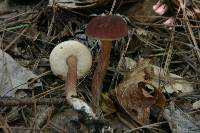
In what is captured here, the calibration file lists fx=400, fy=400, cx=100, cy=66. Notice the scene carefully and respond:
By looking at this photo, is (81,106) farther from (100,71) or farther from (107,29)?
(107,29)

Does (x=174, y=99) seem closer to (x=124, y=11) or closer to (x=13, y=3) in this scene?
(x=124, y=11)

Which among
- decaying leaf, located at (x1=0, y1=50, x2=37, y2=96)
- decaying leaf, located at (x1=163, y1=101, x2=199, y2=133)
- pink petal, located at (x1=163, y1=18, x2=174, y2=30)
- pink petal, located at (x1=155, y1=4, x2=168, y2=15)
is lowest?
decaying leaf, located at (x1=163, y1=101, x2=199, y2=133)

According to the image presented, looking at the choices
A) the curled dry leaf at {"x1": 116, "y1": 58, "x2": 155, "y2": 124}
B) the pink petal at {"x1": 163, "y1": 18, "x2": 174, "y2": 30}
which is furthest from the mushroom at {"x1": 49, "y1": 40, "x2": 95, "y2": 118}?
the pink petal at {"x1": 163, "y1": 18, "x2": 174, "y2": 30}

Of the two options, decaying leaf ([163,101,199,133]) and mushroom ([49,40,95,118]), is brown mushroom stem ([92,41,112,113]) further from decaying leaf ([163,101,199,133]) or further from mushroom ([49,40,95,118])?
Result: decaying leaf ([163,101,199,133])

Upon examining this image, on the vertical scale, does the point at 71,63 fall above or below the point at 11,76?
above

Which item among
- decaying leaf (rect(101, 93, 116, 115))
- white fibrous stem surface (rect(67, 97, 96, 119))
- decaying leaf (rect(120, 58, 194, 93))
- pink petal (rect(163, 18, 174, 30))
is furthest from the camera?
pink petal (rect(163, 18, 174, 30))

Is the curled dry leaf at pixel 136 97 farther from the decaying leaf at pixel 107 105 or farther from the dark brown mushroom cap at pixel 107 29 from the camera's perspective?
the dark brown mushroom cap at pixel 107 29

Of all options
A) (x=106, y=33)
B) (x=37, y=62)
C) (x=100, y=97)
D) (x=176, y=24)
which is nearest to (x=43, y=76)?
(x=37, y=62)

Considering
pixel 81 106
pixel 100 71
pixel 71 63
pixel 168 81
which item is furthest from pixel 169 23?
pixel 81 106
